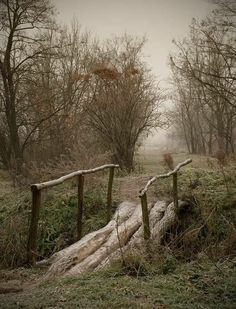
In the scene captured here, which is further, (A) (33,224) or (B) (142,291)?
(A) (33,224)

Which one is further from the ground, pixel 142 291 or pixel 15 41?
pixel 15 41

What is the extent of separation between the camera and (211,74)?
12.2m

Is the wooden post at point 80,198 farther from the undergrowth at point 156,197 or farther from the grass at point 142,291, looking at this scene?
the grass at point 142,291

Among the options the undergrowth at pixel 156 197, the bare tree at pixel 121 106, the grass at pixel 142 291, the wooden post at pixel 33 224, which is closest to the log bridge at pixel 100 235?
the wooden post at pixel 33 224

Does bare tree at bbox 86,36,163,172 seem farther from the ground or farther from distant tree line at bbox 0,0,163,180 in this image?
the ground

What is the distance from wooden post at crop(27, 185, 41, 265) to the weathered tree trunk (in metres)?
0.24

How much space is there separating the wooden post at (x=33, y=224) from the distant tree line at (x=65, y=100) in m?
9.90

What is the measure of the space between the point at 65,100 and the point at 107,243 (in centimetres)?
1337

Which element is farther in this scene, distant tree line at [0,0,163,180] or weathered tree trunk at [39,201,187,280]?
distant tree line at [0,0,163,180]

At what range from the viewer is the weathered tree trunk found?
5.96m

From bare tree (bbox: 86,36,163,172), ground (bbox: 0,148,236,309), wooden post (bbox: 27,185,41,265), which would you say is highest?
bare tree (bbox: 86,36,163,172)

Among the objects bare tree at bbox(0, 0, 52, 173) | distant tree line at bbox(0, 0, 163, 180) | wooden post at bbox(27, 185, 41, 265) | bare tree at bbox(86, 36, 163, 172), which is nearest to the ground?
wooden post at bbox(27, 185, 41, 265)

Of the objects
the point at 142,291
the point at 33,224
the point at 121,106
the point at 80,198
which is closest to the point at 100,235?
the point at 80,198

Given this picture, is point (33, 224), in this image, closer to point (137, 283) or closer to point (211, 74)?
point (137, 283)
